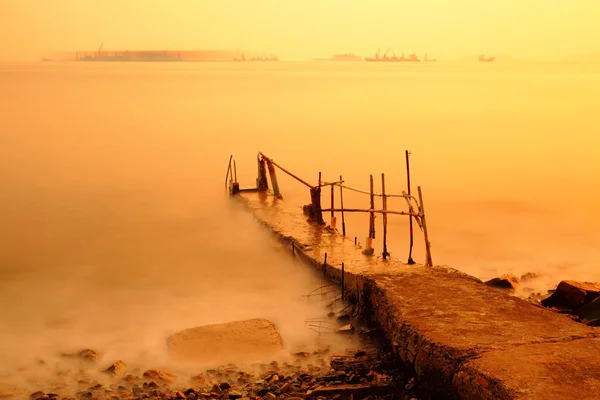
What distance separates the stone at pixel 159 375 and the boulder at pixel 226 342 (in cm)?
47

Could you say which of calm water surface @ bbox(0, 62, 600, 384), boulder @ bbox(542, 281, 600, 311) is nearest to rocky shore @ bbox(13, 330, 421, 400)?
calm water surface @ bbox(0, 62, 600, 384)

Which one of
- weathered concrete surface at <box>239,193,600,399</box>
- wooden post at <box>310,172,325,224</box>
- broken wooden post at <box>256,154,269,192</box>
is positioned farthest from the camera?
broken wooden post at <box>256,154,269,192</box>

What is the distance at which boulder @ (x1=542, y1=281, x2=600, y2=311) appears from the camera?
8930mm

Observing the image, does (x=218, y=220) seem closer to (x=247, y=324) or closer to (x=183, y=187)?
(x=183, y=187)

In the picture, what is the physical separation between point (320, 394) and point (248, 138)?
1077 inches

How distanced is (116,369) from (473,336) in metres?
3.93

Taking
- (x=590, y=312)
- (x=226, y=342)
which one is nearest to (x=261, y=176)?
(x=226, y=342)

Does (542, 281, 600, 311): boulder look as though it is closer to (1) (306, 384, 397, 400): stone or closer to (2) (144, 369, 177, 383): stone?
(1) (306, 384, 397, 400): stone

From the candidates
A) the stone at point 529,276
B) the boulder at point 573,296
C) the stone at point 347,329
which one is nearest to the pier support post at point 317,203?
the stone at point 529,276

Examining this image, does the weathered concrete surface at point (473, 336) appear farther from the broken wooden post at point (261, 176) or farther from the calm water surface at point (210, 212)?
the broken wooden post at point (261, 176)

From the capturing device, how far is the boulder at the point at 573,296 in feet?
29.3

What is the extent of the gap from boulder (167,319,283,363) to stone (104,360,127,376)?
2.01 feet

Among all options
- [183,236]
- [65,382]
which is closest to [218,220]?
[183,236]

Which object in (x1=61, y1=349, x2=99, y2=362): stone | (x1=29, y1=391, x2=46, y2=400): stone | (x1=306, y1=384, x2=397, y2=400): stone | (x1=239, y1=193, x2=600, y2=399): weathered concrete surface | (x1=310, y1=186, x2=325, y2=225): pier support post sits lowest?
(x1=29, y1=391, x2=46, y2=400): stone
